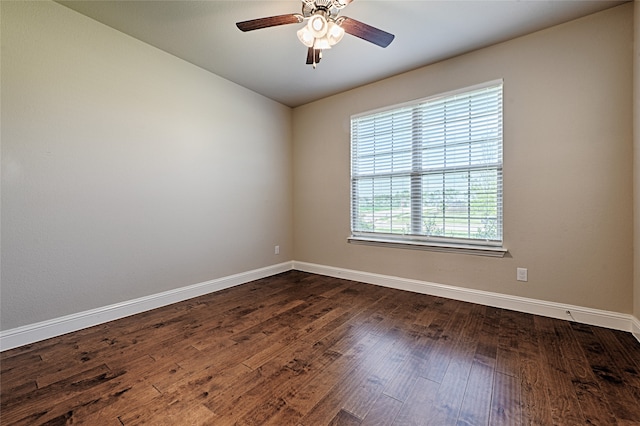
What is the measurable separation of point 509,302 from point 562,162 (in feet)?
4.59

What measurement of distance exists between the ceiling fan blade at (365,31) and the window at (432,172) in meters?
1.37

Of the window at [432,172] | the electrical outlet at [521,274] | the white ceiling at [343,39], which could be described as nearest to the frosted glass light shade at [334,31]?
the white ceiling at [343,39]

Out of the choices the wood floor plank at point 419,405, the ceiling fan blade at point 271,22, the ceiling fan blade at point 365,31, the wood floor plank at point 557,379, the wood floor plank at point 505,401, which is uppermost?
the ceiling fan blade at point 271,22

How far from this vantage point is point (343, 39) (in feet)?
8.51

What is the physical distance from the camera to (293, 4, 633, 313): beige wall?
2211mm

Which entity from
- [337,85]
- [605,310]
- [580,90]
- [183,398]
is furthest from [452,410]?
[337,85]

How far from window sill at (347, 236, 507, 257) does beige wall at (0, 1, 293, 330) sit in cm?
170

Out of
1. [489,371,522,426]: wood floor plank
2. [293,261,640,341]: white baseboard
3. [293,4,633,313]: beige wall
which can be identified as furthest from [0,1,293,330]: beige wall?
[489,371,522,426]: wood floor plank

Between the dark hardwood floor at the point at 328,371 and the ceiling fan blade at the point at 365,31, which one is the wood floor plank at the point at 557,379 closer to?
the dark hardwood floor at the point at 328,371

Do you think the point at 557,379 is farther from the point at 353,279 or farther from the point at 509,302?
the point at 353,279

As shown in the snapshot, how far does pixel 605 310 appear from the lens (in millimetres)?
2273

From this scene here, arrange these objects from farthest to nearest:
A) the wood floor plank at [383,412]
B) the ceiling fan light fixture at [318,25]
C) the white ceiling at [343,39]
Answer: the white ceiling at [343,39], the ceiling fan light fixture at [318,25], the wood floor plank at [383,412]

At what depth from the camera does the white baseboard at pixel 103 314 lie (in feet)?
6.66

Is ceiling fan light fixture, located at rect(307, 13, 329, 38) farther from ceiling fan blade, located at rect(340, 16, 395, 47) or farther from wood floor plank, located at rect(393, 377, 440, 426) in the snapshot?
wood floor plank, located at rect(393, 377, 440, 426)
